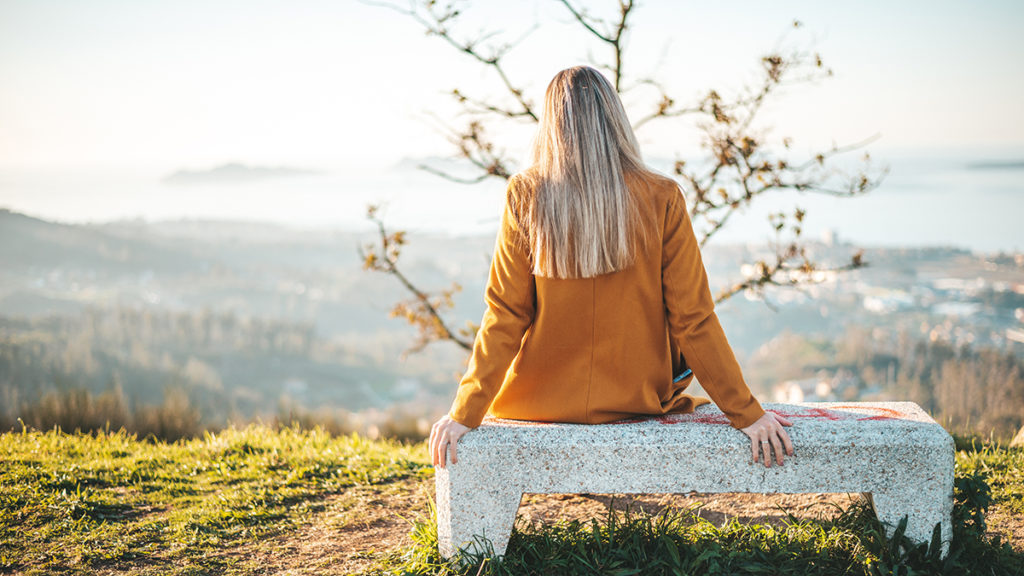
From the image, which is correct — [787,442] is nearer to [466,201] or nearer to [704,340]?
[704,340]

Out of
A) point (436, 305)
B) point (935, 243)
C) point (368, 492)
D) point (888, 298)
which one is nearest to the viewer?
point (368, 492)

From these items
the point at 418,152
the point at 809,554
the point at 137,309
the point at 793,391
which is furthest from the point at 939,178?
the point at 137,309

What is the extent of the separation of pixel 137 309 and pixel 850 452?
5132cm

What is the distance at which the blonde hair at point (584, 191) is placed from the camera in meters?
2.39

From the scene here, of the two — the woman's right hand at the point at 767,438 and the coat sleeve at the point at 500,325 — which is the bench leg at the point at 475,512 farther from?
the woman's right hand at the point at 767,438

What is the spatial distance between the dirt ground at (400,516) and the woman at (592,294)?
2.67ft

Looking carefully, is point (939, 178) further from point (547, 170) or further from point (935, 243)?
point (547, 170)

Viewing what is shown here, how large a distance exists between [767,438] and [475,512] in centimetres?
110

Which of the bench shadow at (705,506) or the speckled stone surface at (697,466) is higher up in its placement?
the speckled stone surface at (697,466)

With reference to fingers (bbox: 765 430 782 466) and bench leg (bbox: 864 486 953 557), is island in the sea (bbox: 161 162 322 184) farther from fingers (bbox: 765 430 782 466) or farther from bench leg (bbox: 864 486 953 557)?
bench leg (bbox: 864 486 953 557)

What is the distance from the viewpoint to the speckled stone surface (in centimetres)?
244

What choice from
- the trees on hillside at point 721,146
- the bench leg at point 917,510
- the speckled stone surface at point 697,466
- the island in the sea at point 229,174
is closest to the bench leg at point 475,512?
the speckled stone surface at point 697,466

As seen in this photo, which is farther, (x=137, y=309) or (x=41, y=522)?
(x=137, y=309)

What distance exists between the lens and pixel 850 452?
8.00ft
